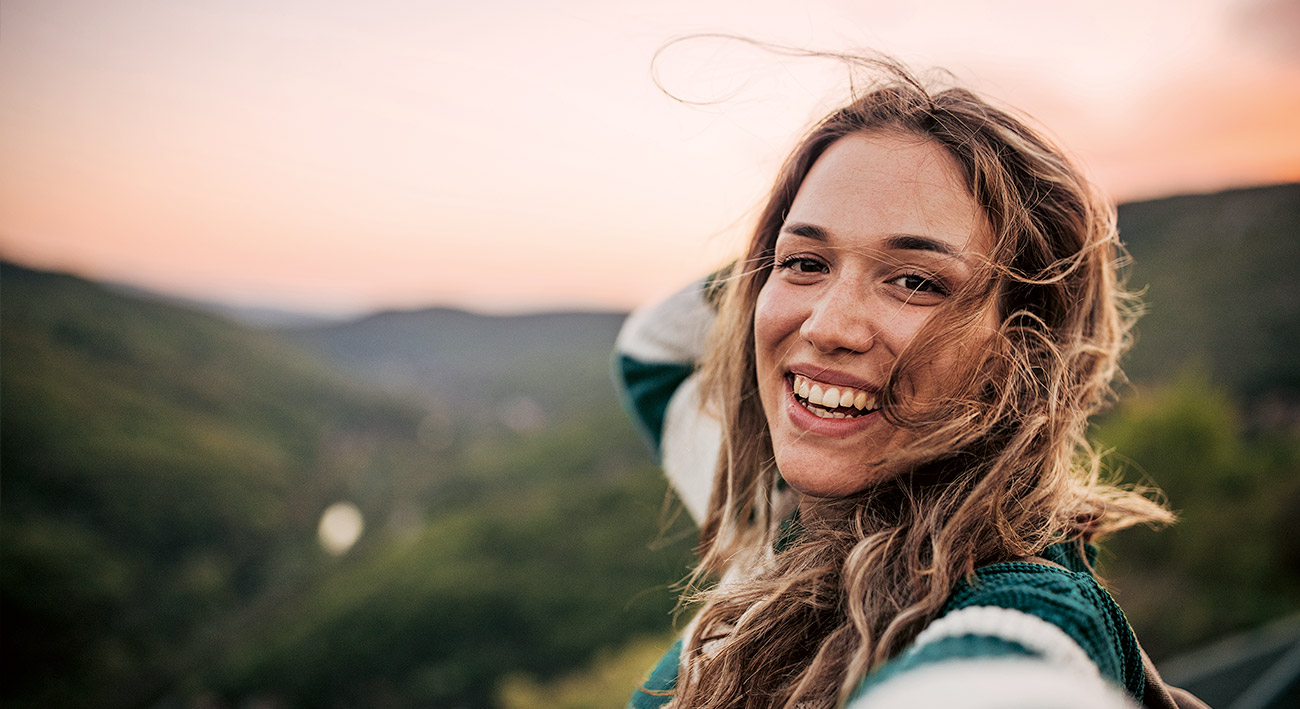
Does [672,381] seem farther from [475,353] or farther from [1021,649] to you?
[475,353]

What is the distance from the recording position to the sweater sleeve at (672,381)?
2.59 m

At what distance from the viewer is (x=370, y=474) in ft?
224

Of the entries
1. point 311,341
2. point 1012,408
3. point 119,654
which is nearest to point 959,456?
point 1012,408

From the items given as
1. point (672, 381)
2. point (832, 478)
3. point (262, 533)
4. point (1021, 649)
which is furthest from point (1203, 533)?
point (262, 533)

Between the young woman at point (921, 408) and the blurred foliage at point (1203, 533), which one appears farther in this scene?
the blurred foliage at point (1203, 533)

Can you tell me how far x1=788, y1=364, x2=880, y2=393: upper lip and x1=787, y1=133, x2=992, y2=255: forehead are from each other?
27cm

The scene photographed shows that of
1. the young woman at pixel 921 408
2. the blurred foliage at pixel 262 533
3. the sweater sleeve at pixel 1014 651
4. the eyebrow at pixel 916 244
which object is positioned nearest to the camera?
the sweater sleeve at pixel 1014 651

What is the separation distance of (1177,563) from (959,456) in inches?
881

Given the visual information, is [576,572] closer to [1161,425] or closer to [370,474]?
[370,474]

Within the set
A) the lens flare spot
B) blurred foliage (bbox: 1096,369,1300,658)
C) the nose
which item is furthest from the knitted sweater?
the lens flare spot

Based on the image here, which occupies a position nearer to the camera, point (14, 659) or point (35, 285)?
point (14, 659)

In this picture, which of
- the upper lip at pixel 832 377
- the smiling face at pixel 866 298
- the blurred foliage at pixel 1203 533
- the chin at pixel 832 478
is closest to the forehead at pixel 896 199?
the smiling face at pixel 866 298

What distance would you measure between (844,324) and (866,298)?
7cm

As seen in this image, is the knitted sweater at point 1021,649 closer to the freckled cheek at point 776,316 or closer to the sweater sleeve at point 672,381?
the freckled cheek at point 776,316
